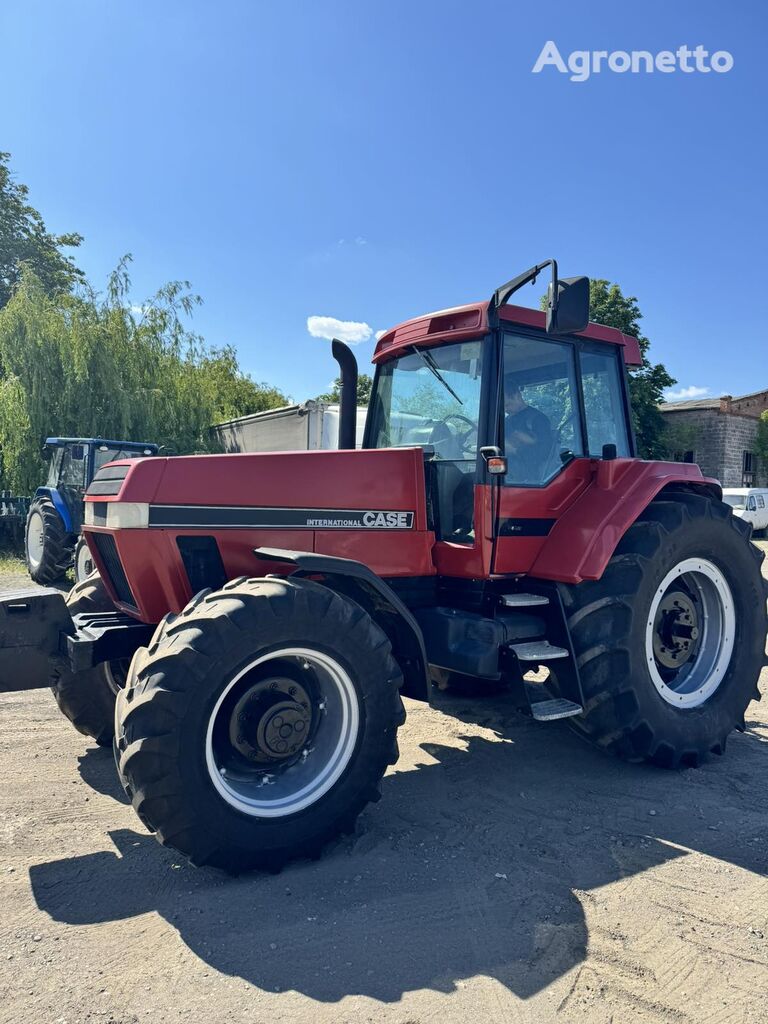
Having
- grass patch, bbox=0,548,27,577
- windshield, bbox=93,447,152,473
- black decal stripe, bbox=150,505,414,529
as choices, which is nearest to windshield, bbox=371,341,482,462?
black decal stripe, bbox=150,505,414,529

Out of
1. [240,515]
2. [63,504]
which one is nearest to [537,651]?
[240,515]

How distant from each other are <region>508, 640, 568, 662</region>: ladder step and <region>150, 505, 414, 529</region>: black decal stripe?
874 mm

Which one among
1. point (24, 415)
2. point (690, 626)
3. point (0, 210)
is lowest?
point (690, 626)

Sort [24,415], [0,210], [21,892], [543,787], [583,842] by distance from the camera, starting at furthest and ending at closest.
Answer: [0,210] < [24,415] < [543,787] < [583,842] < [21,892]

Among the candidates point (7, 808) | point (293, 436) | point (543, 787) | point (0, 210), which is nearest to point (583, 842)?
point (543, 787)

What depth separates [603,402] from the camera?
4.62 meters

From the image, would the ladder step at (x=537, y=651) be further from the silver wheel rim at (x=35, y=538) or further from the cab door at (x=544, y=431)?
the silver wheel rim at (x=35, y=538)

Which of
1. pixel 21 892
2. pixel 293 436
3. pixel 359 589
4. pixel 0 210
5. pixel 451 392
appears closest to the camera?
→ pixel 21 892

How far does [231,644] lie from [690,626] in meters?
2.96

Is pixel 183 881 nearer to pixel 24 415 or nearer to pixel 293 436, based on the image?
pixel 293 436

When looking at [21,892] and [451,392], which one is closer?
[21,892]

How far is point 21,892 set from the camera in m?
A: 2.75

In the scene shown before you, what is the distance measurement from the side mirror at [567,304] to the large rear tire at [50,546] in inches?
355

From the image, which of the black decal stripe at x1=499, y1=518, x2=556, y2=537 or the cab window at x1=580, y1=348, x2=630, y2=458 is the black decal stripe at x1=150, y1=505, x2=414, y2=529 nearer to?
the black decal stripe at x1=499, y1=518, x2=556, y2=537
